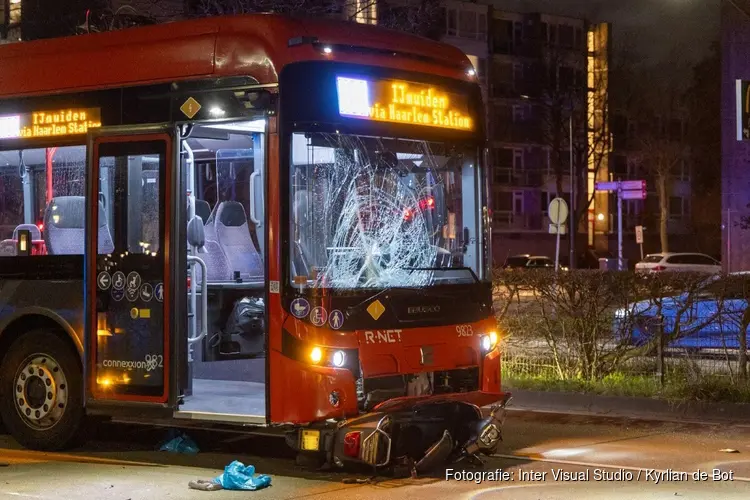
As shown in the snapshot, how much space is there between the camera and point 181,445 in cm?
1070

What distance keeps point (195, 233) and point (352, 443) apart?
98.7 inches

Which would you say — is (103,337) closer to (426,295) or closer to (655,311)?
(426,295)

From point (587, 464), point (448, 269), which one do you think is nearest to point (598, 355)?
point (587, 464)

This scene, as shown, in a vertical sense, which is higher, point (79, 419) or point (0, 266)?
point (0, 266)

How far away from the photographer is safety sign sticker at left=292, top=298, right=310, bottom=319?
29.3 feet

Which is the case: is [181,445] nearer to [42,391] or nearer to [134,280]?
[42,391]

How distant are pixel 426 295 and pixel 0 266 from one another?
407cm

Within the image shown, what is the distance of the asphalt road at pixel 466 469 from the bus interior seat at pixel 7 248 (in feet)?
5.89

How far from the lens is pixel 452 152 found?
9984 millimetres

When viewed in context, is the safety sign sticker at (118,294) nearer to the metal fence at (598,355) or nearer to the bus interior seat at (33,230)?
the bus interior seat at (33,230)

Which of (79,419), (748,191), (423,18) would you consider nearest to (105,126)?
(79,419)

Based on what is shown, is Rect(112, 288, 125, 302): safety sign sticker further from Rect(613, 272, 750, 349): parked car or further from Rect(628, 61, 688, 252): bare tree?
Rect(628, 61, 688, 252): bare tree

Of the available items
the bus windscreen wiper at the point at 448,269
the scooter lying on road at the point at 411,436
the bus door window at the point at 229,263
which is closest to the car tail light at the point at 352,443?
the scooter lying on road at the point at 411,436

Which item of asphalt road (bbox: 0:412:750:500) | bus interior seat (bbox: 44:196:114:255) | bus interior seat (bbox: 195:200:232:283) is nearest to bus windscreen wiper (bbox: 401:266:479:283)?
asphalt road (bbox: 0:412:750:500)
